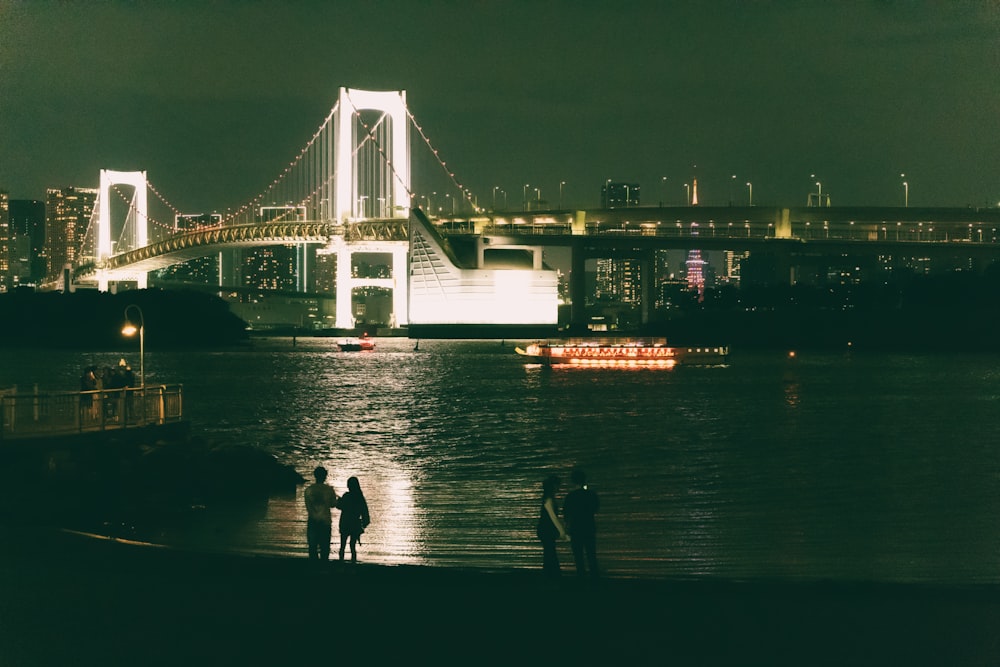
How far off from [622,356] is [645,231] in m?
29.7

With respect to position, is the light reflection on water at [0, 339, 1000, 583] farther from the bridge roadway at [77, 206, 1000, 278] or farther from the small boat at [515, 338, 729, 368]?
the bridge roadway at [77, 206, 1000, 278]

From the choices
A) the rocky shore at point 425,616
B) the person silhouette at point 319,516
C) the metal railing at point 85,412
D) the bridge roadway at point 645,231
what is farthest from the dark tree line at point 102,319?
the rocky shore at point 425,616

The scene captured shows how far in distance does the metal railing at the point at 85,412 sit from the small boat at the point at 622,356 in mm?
43418

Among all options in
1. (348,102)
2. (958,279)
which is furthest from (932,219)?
(348,102)

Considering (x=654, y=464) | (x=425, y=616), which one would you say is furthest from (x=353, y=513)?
(x=654, y=464)

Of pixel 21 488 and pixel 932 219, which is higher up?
pixel 932 219

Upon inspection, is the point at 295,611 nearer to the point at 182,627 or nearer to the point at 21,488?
the point at 182,627

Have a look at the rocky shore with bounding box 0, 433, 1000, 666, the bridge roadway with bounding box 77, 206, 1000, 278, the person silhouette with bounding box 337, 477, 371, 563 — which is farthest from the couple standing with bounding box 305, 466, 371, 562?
the bridge roadway with bounding box 77, 206, 1000, 278

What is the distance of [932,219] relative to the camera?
8238cm

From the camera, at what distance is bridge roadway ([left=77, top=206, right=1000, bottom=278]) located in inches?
2901

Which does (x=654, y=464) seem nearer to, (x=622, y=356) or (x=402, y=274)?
(x=622, y=356)

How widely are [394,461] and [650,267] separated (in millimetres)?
70440

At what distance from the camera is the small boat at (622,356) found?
58.1 metres

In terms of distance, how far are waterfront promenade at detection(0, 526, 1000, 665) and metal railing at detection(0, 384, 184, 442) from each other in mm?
5678
